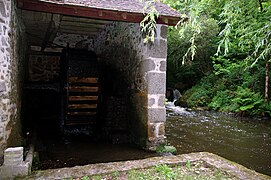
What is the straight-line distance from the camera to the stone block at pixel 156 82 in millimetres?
4227

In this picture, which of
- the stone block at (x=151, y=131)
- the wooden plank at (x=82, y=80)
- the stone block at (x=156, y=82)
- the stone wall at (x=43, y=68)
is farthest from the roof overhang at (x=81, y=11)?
the stone wall at (x=43, y=68)

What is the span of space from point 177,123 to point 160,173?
193 inches

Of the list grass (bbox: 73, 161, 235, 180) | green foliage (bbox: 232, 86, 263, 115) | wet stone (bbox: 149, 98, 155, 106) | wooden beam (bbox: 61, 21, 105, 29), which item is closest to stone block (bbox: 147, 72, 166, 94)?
wet stone (bbox: 149, 98, 155, 106)

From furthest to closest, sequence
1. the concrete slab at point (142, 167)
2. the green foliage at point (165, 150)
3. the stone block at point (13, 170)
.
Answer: the green foliage at point (165, 150)
the concrete slab at point (142, 167)
the stone block at point (13, 170)

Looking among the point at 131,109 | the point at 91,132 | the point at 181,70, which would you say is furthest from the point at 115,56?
the point at 181,70

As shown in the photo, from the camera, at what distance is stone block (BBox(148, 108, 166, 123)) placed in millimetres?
4234

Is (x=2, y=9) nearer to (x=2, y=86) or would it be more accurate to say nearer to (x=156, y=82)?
(x=2, y=86)

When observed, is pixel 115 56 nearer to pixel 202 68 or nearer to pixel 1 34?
pixel 1 34

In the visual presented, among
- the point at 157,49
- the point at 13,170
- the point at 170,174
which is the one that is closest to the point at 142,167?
the point at 170,174

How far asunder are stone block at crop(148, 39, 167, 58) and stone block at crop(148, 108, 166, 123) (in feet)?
3.22

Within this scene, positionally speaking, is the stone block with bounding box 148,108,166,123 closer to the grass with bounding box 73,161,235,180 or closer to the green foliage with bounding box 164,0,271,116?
the grass with bounding box 73,161,235,180

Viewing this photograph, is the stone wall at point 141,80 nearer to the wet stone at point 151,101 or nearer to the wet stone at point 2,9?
the wet stone at point 151,101

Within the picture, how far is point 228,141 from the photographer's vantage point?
17.4ft

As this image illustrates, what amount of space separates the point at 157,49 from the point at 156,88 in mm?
717
